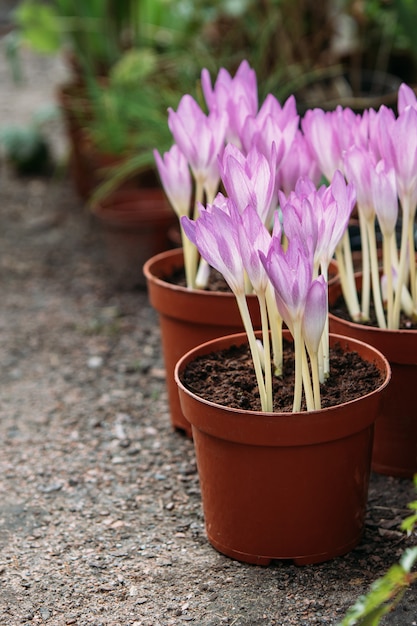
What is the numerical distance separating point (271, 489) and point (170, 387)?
0.70 meters

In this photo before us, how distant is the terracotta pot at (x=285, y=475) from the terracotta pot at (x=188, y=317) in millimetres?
426

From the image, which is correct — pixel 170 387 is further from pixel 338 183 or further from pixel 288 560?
pixel 338 183

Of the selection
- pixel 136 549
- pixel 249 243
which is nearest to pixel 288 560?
pixel 136 549

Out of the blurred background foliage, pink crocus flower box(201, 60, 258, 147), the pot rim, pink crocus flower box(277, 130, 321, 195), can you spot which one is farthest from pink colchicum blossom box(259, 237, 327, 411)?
the blurred background foliage

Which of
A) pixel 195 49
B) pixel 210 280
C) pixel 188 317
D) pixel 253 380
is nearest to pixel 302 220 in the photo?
pixel 253 380

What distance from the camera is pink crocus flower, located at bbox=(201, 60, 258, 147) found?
6.86 ft

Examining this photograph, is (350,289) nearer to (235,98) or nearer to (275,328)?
(275,328)

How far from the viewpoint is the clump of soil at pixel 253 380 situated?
5.87 feet

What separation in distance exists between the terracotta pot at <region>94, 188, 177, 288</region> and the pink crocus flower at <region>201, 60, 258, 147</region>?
1359mm

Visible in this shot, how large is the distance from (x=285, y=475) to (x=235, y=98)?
876mm

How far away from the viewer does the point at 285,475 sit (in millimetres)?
1705

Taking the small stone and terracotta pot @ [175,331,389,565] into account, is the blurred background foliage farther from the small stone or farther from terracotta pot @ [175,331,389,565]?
terracotta pot @ [175,331,389,565]

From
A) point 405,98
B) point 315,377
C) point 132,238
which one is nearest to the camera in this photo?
point 315,377

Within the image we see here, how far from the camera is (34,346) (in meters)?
3.14
